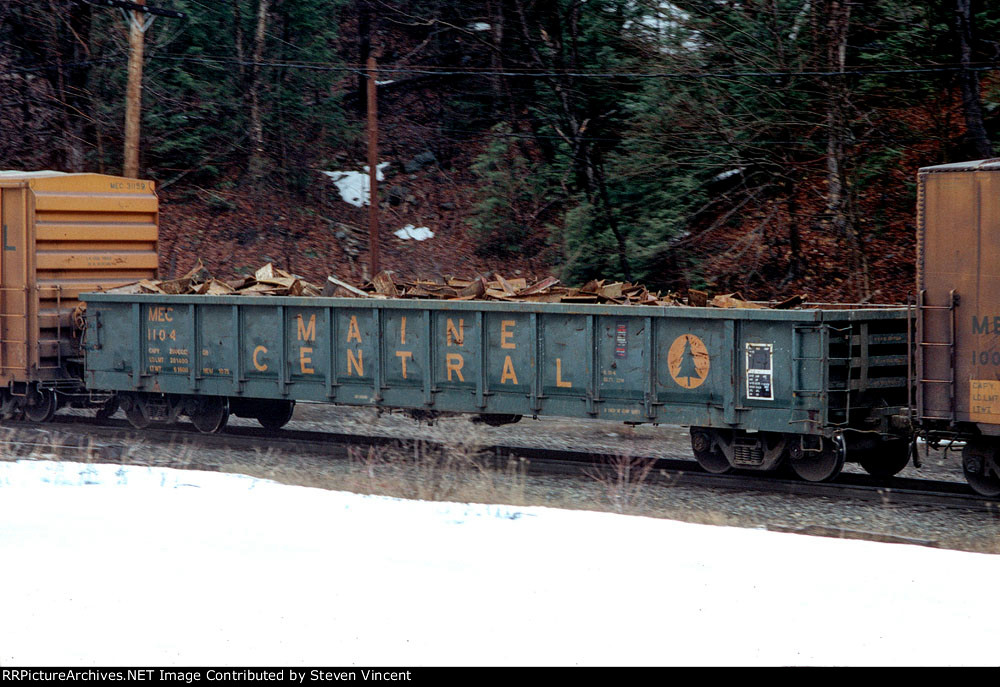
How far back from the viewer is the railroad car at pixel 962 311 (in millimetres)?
10125

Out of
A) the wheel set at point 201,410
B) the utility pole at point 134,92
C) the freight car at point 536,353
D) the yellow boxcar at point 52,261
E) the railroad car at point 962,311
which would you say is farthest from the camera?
the utility pole at point 134,92

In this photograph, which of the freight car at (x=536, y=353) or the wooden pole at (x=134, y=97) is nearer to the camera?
the freight car at (x=536, y=353)

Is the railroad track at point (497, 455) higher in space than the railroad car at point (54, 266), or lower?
lower

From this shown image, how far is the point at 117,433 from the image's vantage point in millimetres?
15688

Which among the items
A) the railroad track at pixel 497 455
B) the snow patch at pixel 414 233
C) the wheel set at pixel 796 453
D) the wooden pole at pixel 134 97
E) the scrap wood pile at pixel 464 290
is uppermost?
the wooden pole at pixel 134 97

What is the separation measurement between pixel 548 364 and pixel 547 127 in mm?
18124

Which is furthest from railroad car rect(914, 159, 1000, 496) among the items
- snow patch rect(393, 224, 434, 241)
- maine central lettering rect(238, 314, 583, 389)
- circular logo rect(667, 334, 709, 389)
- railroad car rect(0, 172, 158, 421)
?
snow patch rect(393, 224, 434, 241)

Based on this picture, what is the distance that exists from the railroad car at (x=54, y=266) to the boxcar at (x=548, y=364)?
0.75 m

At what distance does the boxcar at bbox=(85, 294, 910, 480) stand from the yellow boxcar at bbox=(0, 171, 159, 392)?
751 millimetres

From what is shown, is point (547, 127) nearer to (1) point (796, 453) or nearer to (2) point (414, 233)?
(2) point (414, 233)

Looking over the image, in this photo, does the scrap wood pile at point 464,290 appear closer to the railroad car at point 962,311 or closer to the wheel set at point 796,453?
the wheel set at point 796,453

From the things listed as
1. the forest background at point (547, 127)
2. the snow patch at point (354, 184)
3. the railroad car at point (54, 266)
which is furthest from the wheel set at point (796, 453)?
the snow patch at point (354, 184)

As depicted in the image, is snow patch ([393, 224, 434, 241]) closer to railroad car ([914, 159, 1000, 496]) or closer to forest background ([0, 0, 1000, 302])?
forest background ([0, 0, 1000, 302])

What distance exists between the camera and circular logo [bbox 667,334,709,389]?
38.3ft
